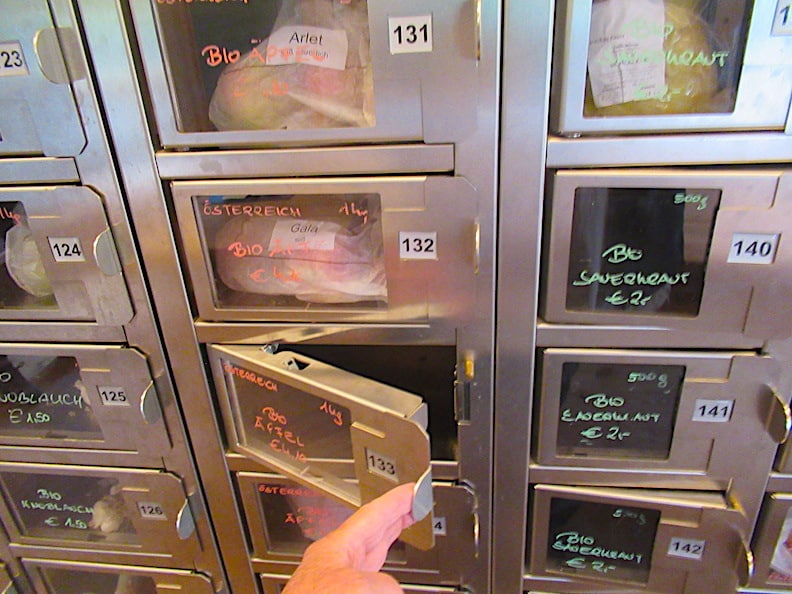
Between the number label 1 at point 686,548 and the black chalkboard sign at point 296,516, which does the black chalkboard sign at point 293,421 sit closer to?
the black chalkboard sign at point 296,516

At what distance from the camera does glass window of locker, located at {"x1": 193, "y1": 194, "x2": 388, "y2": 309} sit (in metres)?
0.91

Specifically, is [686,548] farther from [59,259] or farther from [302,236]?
[59,259]

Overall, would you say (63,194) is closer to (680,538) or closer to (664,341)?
(664,341)

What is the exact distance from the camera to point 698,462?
3.21ft

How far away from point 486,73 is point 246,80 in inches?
14.0

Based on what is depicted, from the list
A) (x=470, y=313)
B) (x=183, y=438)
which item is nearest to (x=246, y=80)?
(x=470, y=313)

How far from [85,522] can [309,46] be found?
115 centimetres

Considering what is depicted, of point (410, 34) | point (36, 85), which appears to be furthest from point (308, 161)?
point (36, 85)

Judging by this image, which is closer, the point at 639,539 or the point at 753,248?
the point at 753,248

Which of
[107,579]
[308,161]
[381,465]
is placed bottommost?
[107,579]

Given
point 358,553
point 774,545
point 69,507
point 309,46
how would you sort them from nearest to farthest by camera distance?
point 358,553 → point 309,46 → point 774,545 → point 69,507

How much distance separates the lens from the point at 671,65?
767 mm

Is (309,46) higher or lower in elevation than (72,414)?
higher

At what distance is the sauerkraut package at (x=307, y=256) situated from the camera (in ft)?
2.98
